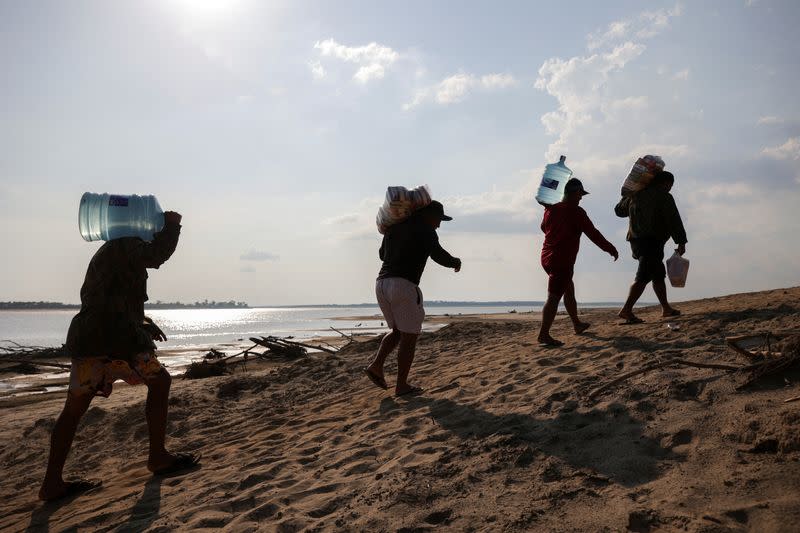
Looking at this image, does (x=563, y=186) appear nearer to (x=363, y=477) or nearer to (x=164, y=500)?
(x=363, y=477)

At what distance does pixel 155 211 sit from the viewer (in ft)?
14.0

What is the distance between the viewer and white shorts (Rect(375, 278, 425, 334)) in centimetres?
496

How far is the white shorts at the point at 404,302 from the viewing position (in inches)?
195

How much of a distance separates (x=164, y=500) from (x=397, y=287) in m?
2.51

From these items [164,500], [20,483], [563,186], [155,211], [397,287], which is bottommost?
[20,483]

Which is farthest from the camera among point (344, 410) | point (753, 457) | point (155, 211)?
point (344, 410)

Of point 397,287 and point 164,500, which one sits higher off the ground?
point 397,287

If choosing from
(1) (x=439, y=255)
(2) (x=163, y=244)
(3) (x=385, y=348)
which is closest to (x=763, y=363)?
(1) (x=439, y=255)

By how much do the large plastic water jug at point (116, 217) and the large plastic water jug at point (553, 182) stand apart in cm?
449

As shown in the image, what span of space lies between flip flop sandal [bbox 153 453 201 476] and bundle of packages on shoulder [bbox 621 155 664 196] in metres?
5.77

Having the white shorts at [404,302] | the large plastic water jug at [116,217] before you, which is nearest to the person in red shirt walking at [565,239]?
the white shorts at [404,302]

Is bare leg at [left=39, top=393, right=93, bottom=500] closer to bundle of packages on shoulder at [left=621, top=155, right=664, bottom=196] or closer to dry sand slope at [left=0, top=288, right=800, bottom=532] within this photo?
dry sand slope at [left=0, top=288, right=800, bottom=532]

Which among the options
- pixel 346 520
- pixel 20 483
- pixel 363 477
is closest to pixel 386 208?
pixel 363 477

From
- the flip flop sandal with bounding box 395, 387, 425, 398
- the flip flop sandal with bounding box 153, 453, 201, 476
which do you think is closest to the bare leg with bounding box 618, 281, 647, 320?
the flip flop sandal with bounding box 395, 387, 425, 398
